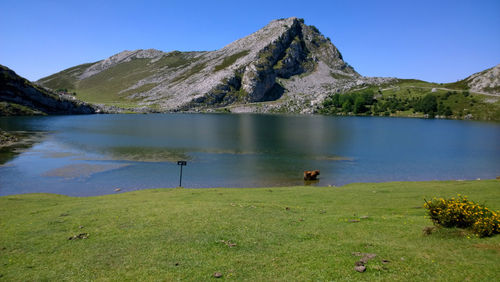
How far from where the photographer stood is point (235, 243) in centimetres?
1520

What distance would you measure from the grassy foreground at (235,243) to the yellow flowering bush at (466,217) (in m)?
0.60

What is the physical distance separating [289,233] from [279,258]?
346 centimetres

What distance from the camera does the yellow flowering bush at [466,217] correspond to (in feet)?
46.1

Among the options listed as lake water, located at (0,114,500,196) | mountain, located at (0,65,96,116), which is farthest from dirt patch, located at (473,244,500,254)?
mountain, located at (0,65,96,116)

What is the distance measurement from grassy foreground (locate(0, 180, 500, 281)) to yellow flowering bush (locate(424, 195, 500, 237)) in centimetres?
60

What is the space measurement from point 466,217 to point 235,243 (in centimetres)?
1152

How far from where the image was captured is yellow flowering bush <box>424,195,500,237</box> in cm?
1406

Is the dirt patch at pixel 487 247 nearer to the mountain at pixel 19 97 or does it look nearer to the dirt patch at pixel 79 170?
the dirt patch at pixel 79 170

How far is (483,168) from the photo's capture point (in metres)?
55.3

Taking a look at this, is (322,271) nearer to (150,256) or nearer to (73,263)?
(150,256)

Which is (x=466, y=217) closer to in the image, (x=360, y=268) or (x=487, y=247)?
(x=487, y=247)

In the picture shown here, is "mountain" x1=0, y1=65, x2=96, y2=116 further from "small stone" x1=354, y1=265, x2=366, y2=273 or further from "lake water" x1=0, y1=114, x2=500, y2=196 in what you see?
"small stone" x1=354, y1=265, x2=366, y2=273

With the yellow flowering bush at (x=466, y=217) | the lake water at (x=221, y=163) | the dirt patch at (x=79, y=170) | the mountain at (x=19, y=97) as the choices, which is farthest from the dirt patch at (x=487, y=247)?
the mountain at (x=19, y=97)

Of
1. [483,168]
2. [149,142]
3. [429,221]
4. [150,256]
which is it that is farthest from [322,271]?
[149,142]
